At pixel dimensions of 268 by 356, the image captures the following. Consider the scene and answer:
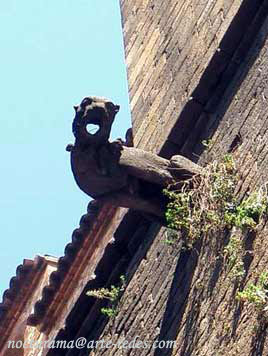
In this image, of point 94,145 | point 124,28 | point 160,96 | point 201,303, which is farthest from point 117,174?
point 124,28

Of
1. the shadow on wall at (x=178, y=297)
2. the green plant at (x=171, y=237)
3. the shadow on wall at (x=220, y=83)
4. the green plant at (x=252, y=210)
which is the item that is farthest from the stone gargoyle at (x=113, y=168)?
the green plant at (x=252, y=210)

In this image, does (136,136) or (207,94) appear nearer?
(207,94)

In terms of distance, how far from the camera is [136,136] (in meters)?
8.11

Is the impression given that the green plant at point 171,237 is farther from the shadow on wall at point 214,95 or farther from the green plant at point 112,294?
the green plant at point 112,294

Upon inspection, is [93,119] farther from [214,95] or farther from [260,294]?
[260,294]

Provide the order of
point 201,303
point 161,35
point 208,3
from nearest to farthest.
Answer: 1. point 201,303
2. point 208,3
3. point 161,35

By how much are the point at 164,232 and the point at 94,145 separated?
914 mm

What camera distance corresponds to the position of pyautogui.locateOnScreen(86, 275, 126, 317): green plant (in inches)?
295

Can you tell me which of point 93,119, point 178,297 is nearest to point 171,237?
point 178,297

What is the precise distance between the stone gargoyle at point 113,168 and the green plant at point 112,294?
2.98ft

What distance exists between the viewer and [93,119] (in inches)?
254

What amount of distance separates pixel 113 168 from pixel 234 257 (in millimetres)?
783

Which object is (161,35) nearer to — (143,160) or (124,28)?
(124,28)

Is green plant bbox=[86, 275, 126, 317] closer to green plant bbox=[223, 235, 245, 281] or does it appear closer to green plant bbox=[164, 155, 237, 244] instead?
green plant bbox=[164, 155, 237, 244]
